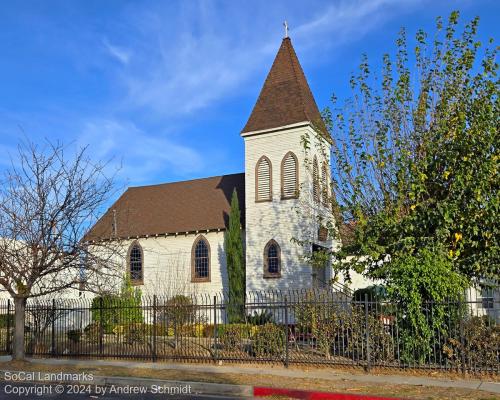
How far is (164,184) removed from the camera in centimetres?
3872

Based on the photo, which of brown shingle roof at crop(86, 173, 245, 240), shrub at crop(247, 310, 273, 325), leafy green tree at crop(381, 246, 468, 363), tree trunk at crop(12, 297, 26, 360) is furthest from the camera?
brown shingle roof at crop(86, 173, 245, 240)

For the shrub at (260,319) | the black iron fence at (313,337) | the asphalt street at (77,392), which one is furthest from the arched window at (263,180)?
the asphalt street at (77,392)

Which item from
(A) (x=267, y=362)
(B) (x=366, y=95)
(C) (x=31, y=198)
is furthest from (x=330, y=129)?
(C) (x=31, y=198)

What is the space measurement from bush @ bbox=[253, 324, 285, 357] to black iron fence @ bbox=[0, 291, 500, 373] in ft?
0.09

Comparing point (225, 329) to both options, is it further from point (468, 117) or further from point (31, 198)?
point (468, 117)

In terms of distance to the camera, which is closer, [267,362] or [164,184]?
[267,362]

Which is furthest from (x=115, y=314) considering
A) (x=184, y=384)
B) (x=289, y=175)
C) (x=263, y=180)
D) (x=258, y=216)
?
(x=289, y=175)

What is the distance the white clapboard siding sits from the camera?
29.2 metres

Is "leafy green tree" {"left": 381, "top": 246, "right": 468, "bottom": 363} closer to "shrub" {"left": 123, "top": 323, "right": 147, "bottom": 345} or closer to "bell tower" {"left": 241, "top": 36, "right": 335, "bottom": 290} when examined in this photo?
"shrub" {"left": 123, "top": 323, "right": 147, "bottom": 345}

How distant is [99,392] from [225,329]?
597cm

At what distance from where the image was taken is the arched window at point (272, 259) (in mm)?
28984

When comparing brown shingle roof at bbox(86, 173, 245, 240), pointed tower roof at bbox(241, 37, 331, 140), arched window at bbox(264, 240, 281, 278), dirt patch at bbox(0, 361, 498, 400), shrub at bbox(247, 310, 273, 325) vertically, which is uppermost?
pointed tower roof at bbox(241, 37, 331, 140)

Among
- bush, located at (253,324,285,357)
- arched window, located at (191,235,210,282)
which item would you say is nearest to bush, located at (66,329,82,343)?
bush, located at (253,324,285,357)

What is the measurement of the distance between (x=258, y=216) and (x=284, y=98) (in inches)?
257
